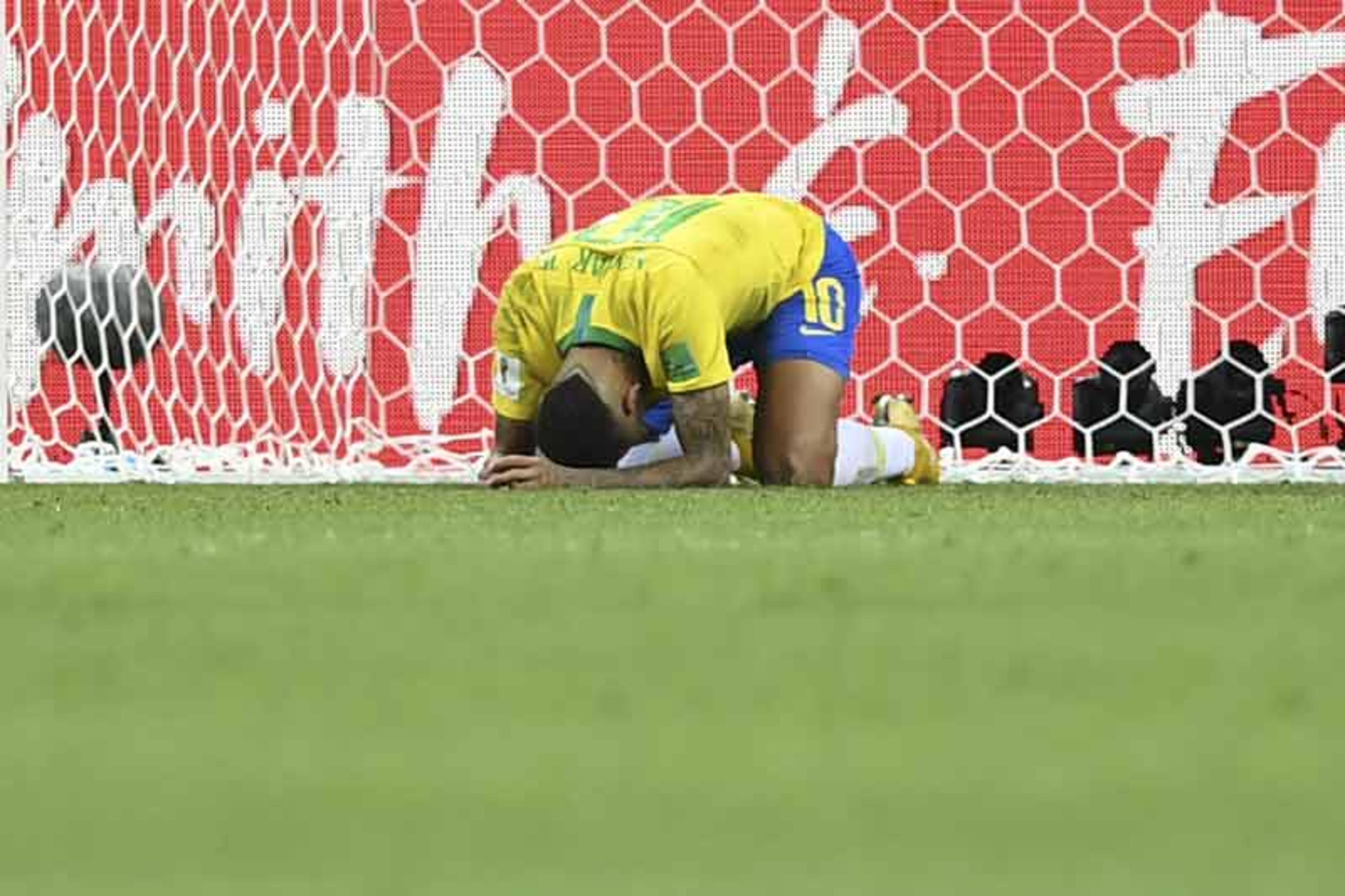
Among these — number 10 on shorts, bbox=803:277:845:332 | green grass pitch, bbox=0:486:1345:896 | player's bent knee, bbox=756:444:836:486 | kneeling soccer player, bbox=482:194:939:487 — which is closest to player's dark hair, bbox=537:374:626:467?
kneeling soccer player, bbox=482:194:939:487

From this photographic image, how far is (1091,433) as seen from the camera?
3.03 metres

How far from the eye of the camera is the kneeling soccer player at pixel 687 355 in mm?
2416

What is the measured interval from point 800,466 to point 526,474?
360 mm

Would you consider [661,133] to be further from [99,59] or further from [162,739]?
[162,739]

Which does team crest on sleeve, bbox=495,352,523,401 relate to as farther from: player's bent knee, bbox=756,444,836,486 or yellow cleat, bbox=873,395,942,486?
yellow cleat, bbox=873,395,942,486

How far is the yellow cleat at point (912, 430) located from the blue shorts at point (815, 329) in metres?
0.13

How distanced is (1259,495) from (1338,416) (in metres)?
0.82

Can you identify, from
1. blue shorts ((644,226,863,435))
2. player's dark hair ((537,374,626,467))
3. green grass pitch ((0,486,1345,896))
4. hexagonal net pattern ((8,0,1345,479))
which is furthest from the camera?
hexagonal net pattern ((8,0,1345,479))

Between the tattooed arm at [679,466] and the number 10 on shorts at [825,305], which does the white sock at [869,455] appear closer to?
the number 10 on shorts at [825,305]

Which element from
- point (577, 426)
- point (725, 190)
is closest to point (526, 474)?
point (577, 426)

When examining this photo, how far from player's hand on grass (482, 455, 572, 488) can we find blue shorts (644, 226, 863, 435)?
9.5 inches

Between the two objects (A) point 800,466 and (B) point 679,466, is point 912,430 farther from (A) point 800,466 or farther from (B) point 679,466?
(B) point 679,466

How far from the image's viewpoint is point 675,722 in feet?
2.15

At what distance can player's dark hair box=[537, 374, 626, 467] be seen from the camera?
2.40 meters
